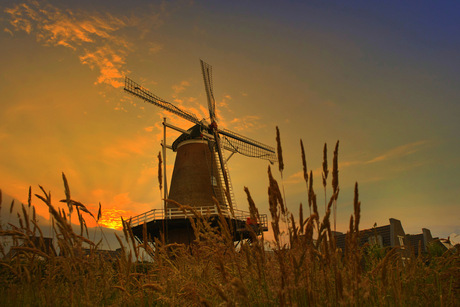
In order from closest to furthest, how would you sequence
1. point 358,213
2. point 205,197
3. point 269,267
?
point 358,213
point 269,267
point 205,197

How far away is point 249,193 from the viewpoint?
2.51m

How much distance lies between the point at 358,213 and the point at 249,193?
838mm

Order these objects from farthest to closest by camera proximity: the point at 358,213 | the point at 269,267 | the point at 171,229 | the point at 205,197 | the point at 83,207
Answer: the point at 205,197 → the point at 171,229 → the point at 83,207 → the point at 269,267 → the point at 358,213

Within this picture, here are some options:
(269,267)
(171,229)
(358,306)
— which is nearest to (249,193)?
(269,267)

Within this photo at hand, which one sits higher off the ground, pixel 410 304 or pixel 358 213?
pixel 358 213

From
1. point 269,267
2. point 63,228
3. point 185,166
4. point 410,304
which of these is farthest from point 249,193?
point 185,166

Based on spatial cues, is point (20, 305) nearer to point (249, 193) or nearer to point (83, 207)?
point (83, 207)

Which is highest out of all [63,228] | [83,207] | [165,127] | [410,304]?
[165,127]

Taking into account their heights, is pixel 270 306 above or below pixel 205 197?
below

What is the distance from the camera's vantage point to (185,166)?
72.5 feet

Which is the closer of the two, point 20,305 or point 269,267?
point 269,267

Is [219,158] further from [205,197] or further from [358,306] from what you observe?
[358,306]

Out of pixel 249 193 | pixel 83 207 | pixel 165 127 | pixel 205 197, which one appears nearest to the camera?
pixel 249 193

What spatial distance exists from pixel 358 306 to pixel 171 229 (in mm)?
18039
